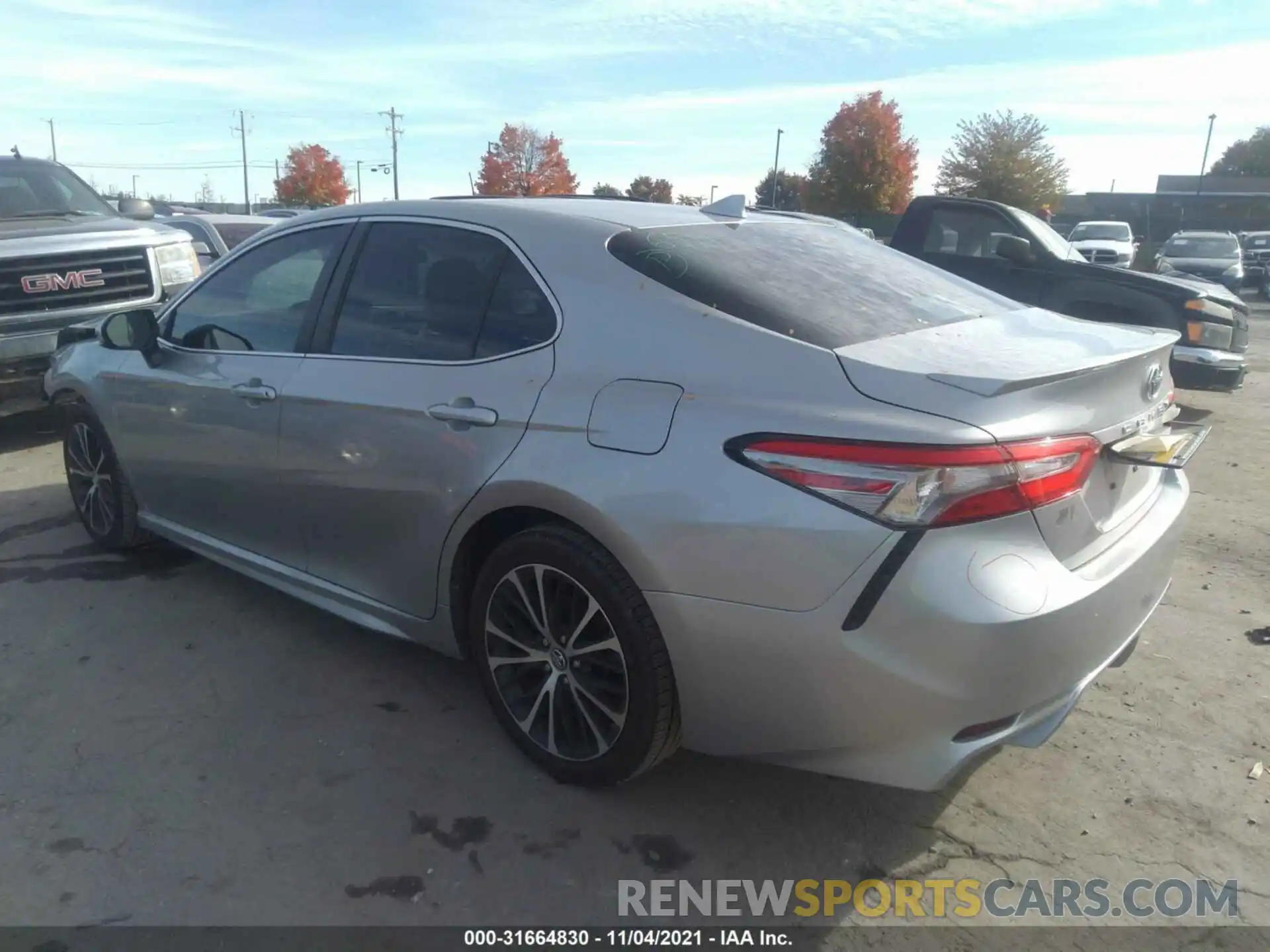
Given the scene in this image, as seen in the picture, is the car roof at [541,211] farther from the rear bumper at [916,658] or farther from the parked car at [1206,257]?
the parked car at [1206,257]

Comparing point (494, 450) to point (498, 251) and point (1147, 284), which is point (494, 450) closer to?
point (498, 251)

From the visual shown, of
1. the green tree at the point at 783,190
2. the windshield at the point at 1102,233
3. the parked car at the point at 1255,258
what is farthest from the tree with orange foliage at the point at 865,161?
the windshield at the point at 1102,233

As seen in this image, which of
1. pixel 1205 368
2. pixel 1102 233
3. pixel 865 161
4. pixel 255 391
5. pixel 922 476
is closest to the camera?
pixel 922 476

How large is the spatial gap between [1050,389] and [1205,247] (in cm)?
2517

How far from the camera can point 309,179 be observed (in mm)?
67250

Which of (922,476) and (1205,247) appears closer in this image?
(922,476)

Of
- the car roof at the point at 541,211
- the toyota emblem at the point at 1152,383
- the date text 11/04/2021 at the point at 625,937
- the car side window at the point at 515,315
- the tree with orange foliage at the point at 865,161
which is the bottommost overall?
the date text 11/04/2021 at the point at 625,937

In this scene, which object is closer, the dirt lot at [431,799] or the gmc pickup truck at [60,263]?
the dirt lot at [431,799]

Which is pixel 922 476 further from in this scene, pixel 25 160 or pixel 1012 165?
pixel 1012 165

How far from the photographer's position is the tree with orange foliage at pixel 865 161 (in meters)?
50.0

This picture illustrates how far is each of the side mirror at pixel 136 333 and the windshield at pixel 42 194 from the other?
4.46m

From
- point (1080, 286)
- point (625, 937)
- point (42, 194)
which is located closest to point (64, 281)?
point (42, 194)

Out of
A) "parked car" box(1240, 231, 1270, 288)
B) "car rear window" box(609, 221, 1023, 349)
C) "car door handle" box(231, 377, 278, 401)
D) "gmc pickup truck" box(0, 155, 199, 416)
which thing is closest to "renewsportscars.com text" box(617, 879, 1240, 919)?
"car rear window" box(609, 221, 1023, 349)

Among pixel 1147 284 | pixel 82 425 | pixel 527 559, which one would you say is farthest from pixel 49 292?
pixel 1147 284
